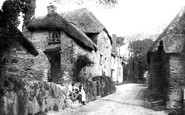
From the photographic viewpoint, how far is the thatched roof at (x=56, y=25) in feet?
78.0

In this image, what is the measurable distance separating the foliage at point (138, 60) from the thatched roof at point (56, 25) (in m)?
26.0

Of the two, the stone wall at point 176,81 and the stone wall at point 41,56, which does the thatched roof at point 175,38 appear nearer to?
the stone wall at point 176,81

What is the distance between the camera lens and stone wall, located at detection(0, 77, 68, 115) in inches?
309

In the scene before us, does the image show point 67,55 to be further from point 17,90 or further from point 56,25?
point 17,90

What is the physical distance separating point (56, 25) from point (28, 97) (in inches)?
607

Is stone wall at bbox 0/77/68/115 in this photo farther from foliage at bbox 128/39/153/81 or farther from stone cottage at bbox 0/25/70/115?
foliage at bbox 128/39/153/81

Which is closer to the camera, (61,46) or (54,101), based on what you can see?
(54,101)

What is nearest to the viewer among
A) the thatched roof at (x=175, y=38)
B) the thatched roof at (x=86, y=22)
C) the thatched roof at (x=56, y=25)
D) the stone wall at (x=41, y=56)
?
the thatched roof at (x=175, y=38)

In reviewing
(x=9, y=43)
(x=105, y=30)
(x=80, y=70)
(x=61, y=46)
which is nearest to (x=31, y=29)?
(x=61, y=46)

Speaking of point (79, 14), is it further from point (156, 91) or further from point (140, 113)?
point (140, 113)

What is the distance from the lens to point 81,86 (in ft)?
56.1

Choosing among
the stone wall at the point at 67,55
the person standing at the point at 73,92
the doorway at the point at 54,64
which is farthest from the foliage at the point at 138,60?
the person standing at the point at 73,92

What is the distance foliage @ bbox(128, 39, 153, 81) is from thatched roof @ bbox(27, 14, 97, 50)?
26034 mm

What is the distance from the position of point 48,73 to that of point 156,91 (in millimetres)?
11517
